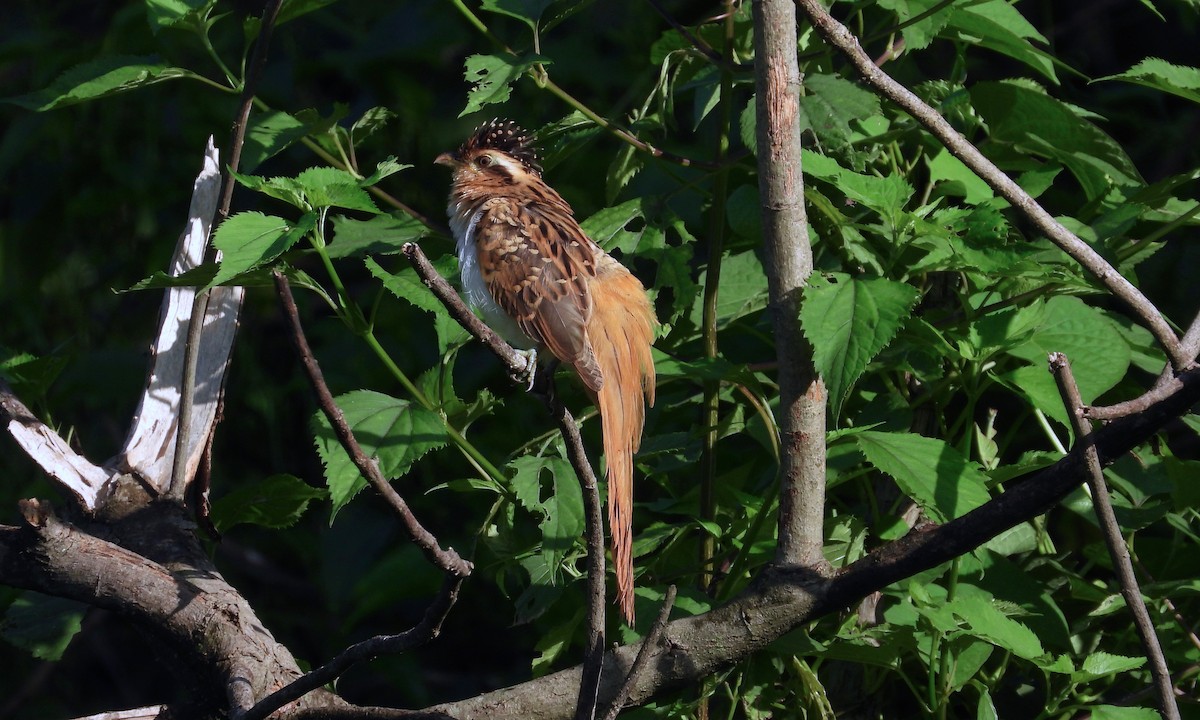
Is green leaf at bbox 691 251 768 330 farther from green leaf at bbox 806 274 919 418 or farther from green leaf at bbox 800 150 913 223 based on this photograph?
green leaf at bbox 806 274 919 418

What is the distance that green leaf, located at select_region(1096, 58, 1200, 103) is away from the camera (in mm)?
2043

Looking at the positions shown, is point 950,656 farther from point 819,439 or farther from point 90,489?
point 90,489

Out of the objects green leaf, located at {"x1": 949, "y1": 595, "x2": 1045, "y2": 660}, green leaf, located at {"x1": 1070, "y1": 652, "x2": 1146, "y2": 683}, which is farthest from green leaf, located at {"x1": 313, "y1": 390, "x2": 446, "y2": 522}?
green leaf, located at {"x1": 1070, "y1": 652, "x2": 1146, "y2": 683}

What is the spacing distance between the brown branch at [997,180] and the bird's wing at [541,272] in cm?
59

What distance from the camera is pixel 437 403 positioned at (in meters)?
2.14

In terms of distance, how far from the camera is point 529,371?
2.09 metres

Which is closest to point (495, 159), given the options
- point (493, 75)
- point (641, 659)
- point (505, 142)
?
point (505, 142)

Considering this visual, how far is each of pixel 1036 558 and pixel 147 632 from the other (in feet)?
5.68

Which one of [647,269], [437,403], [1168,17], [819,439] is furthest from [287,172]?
[1168,17]

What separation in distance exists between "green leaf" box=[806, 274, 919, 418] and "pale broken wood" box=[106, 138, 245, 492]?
132cm

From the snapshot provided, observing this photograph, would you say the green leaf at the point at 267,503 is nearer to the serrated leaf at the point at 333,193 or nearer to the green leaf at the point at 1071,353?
the serrated leaf at the point at 333,193

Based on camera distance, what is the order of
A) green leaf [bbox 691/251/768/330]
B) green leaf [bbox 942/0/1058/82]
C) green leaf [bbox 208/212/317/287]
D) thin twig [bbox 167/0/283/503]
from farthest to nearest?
green leaf [bbox 691/251/768/330]
green leaf [bbox 942/0/1058/82]
thin twig [bbox 167/0/283/503]
green leaf [bbox 208/212/317/287]

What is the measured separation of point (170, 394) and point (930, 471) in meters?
1.62

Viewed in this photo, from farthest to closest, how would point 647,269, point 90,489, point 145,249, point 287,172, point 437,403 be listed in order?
point 145,249 → point 287,172 → point 647,269 → point 90,489 → point 437,403
